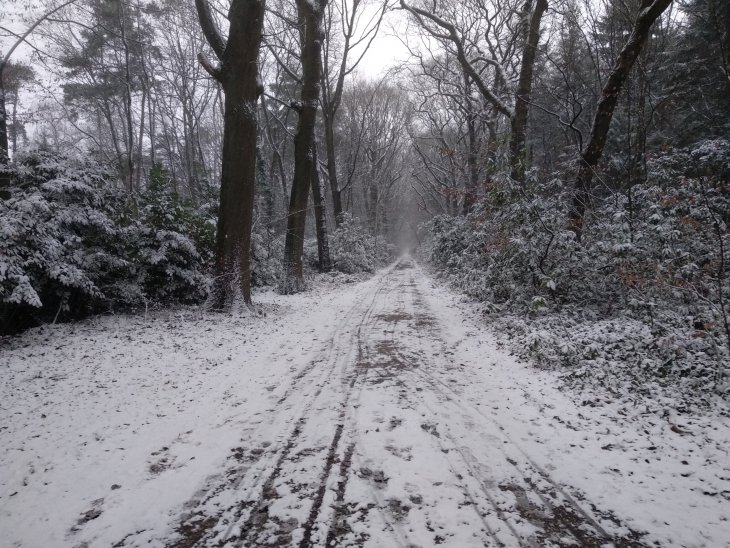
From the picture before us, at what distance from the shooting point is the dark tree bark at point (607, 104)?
7.10 meters

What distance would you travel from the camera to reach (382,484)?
2904mm

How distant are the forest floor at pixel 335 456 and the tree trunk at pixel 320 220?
10.9 meters

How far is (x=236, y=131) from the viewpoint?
8281 millimetres

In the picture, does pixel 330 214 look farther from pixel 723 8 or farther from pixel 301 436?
pixel 301 436

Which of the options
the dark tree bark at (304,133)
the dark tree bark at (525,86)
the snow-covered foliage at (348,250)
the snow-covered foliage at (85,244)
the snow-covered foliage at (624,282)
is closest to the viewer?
the snow-covered foliage at (624,282)

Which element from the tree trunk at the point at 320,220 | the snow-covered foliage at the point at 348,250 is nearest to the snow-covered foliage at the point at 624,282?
the tree trunk at the point at 320,220

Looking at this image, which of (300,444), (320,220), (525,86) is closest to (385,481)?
(300,444)

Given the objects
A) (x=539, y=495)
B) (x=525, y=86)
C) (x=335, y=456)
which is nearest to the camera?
(x=539, y=495)

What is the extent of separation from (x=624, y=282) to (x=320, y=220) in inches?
479

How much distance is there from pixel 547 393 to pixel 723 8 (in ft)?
49.2

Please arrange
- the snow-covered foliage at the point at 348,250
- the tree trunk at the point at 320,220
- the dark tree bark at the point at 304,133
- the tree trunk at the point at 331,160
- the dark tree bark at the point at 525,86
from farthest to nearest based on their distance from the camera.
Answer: the snow-covered foliage at the point at 348,250, the tree trunk at the point at 331,160, the tree trunk at the point at 320,220, the dark tree bark at the point at 304,133, the dark tree bark at the point at 525,86

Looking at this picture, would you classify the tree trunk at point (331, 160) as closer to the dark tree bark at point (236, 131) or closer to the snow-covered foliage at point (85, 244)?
the dark tree bark at point (236, 131)

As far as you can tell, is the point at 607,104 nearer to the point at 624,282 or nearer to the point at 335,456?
the point at 624,282

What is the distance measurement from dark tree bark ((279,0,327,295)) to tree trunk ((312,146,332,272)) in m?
3.54
